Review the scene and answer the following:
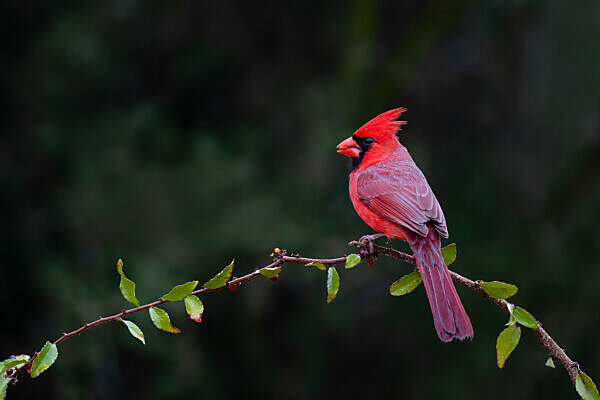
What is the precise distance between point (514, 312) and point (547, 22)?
395cm

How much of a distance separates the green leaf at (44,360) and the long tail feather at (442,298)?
→ 76cm

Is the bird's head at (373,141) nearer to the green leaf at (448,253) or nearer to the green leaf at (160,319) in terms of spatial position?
the green leaf at (448,253)

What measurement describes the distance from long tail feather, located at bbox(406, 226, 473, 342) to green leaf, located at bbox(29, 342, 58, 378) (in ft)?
2.49

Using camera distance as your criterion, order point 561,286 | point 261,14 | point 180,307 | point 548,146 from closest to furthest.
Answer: point 180,307, point 561,286, point 548,146, point 261,14

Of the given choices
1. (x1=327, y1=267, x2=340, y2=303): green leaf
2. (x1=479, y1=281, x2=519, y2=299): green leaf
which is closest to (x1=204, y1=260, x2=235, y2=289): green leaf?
(x1=327, y1=267, x2=340, y2=303): green leaf

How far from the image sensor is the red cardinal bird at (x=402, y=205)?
1538 millimetres

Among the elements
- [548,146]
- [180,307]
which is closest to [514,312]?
[180,307]

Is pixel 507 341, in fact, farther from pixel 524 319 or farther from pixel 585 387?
pixel 585 387

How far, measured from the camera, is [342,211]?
4.35 metres

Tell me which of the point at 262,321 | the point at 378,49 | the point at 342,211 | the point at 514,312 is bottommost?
the point at 514,312

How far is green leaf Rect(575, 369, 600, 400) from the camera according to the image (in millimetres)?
1151

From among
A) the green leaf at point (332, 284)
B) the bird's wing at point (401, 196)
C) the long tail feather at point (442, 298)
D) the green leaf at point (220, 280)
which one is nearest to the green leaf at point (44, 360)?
the green leaf at point (220, 280)

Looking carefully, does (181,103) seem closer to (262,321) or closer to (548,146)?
(262,321)

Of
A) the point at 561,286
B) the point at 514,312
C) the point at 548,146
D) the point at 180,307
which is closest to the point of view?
the point at 514,312
